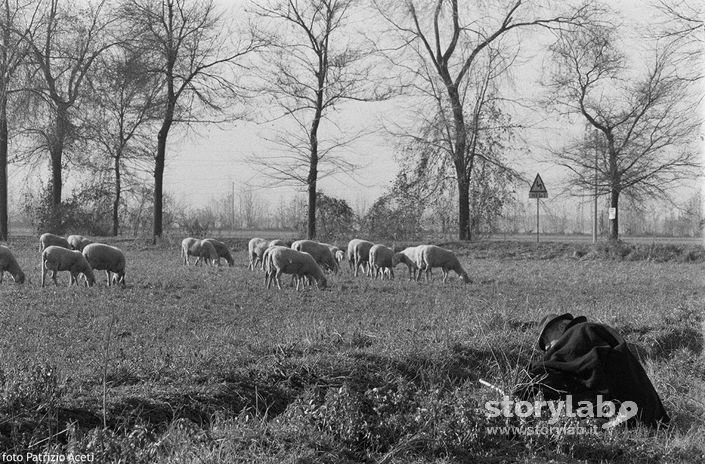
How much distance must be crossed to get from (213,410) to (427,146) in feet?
104

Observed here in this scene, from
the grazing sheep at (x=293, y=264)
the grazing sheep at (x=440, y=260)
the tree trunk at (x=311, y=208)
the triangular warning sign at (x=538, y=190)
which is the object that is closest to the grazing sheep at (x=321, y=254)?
the grazing sheep at (x=440, y=260)

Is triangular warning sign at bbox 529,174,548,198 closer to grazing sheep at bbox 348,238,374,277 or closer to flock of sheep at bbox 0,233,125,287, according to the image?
grazing sheep at bbox 348,238,374,277

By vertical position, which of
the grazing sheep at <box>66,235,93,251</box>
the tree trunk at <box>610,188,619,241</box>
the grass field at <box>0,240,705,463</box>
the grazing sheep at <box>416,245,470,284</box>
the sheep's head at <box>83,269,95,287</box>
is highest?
the tree trunk at <box>610,188,619,241</box>

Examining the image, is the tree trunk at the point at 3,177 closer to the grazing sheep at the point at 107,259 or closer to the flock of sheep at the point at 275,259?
the flock of sheep at the point at 275,259

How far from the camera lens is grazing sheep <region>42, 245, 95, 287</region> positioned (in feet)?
52.5

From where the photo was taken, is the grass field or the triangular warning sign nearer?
the grass field

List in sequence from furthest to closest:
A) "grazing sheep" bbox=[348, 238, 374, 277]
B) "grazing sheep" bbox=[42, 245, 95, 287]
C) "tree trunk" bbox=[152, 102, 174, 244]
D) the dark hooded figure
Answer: "tree trunk" bbox=[152, 102, 174, 244], "grazing sheep" bbox=[348, 238, 374, 277], "grazing sheep" bbox=[42, 245, 95, 287], the dark hooded figure

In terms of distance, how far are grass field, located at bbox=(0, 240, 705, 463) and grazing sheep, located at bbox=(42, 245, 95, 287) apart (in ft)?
7.55

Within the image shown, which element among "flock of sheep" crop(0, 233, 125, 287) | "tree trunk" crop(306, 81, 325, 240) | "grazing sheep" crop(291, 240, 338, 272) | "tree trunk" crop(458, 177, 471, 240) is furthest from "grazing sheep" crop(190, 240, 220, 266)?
"tree trunk" crop(458, 177, 471, 240)

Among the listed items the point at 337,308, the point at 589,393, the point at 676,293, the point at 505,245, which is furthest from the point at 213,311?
the point at 505,245

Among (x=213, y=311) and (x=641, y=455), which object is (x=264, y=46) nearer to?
(x=213, y=311)

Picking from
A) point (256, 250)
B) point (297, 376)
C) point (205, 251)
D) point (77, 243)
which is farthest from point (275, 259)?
point (297, 376)

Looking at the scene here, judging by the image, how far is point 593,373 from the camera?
6.93 m

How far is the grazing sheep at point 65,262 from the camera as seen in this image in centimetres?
1600
